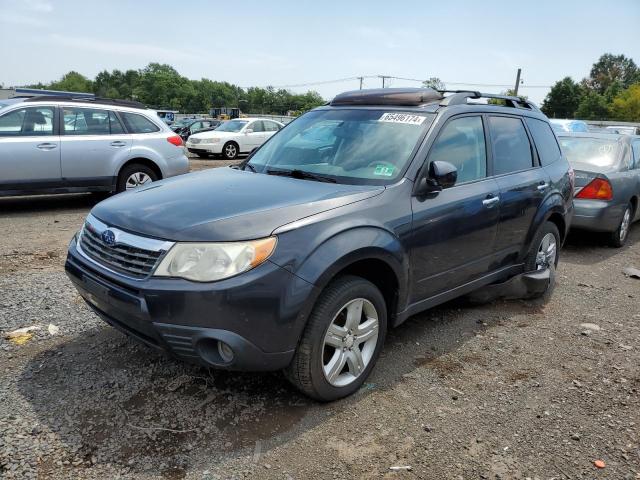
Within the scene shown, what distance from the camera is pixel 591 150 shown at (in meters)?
7.46

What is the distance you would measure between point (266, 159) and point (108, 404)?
2.06 meters

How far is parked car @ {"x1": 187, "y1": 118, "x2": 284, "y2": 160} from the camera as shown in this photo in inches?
724

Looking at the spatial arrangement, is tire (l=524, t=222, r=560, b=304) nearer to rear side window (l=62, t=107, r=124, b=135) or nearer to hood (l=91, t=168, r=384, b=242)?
hood (l=91, t=168, r=384, b=242)

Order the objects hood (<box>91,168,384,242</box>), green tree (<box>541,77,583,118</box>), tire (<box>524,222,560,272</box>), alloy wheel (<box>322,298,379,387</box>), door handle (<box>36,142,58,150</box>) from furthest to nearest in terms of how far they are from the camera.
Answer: green tree (<box>541,77,583,118</box>) → door handle (<box>36,142,58,150</box>) → tire (<box>524,222,560,272</box>) → alloy wheel (<box>322,298,379,387</box>) → hood (<box>91,168,384,242</box>)

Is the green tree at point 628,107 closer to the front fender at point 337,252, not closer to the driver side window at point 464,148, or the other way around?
the driver side window at point 464,148

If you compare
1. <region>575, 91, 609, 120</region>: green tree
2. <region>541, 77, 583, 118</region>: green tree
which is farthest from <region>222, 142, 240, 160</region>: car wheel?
<region>541, 77, 583, 118</region>: green tree

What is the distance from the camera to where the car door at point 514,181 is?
409 cm

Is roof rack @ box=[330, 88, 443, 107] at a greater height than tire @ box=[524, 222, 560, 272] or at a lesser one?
greater

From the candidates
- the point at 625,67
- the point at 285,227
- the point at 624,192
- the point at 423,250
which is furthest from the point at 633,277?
the point at 625,67

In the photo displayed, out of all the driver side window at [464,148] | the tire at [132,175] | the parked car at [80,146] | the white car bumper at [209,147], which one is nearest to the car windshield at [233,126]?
the white car bumper at [209,147]

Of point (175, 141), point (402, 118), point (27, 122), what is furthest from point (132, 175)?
point (402, 118)

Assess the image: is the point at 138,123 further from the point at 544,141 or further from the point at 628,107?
the point at 628,107

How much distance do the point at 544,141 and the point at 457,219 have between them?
1.98m

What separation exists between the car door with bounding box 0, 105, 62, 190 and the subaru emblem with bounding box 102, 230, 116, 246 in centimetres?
567
